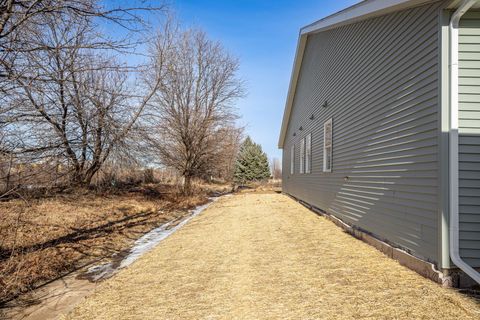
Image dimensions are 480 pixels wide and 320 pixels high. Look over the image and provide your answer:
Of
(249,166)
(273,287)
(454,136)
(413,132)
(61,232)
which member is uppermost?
(249,166)

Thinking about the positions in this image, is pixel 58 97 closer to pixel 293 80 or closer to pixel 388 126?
pixel 388 126

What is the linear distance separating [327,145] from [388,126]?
4107 mm

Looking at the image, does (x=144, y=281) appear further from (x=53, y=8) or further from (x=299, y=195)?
(x=299, y=195)

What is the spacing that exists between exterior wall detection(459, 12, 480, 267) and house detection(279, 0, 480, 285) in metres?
0.01

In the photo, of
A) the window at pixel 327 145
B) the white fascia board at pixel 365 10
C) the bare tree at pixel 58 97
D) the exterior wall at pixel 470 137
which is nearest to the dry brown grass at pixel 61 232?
the bare tree at pixel 58 97

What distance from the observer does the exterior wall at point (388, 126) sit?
3904 mm

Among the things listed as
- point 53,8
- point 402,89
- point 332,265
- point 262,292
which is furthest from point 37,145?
point 402,89

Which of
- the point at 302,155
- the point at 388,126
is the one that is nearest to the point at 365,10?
the point at 388,126

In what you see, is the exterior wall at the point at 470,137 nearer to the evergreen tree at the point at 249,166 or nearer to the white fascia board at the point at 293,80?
the white fascia board at the point at 293,80

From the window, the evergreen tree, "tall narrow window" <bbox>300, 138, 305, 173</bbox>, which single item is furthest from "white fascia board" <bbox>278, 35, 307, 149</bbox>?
the evergreen tree

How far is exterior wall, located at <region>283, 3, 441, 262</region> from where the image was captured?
12.8ft

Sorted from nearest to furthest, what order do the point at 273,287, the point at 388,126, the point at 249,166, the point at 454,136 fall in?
the point at 454,136 → the point at 273,287 → the point at 388,126 → the point at 249,166

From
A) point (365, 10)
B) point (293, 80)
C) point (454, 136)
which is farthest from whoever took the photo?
point (293, 80)

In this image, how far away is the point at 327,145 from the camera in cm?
913
